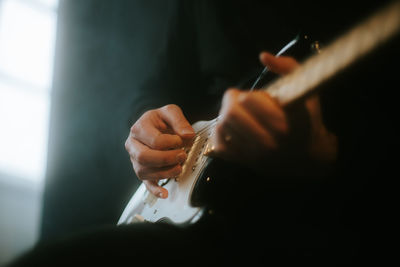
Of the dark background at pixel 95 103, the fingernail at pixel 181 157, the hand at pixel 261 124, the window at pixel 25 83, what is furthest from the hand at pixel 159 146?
the window at pixel 25 83

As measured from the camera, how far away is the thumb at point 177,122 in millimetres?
630

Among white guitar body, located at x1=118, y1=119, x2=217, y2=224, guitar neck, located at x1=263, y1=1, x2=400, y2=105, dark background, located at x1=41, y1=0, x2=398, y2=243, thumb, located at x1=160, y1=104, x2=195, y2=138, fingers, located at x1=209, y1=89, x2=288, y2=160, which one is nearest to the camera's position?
guitar neck, located at x1=263, y1=1, x2=400, y2=105

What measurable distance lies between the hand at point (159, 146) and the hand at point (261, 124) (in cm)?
19

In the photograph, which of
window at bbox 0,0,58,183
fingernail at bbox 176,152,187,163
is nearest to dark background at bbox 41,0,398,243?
window at bbox 0,0,58,183

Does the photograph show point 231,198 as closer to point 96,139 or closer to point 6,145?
point 96,139

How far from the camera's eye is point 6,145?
1.82 metres

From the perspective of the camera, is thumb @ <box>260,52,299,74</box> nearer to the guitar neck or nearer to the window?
the guitar neck

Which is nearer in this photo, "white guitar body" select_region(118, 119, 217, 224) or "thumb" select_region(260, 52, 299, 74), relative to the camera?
"thumb" select_region(260, 52, 299, 74)

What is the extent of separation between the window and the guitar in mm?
1398

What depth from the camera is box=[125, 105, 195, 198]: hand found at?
0.62 metres

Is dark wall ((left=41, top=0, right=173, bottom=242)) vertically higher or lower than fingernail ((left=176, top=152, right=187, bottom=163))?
higher

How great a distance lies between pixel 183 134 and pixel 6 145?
1728 mm

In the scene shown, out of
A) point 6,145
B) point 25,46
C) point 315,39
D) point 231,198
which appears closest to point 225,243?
point 231,198

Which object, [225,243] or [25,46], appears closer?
[225,243]
